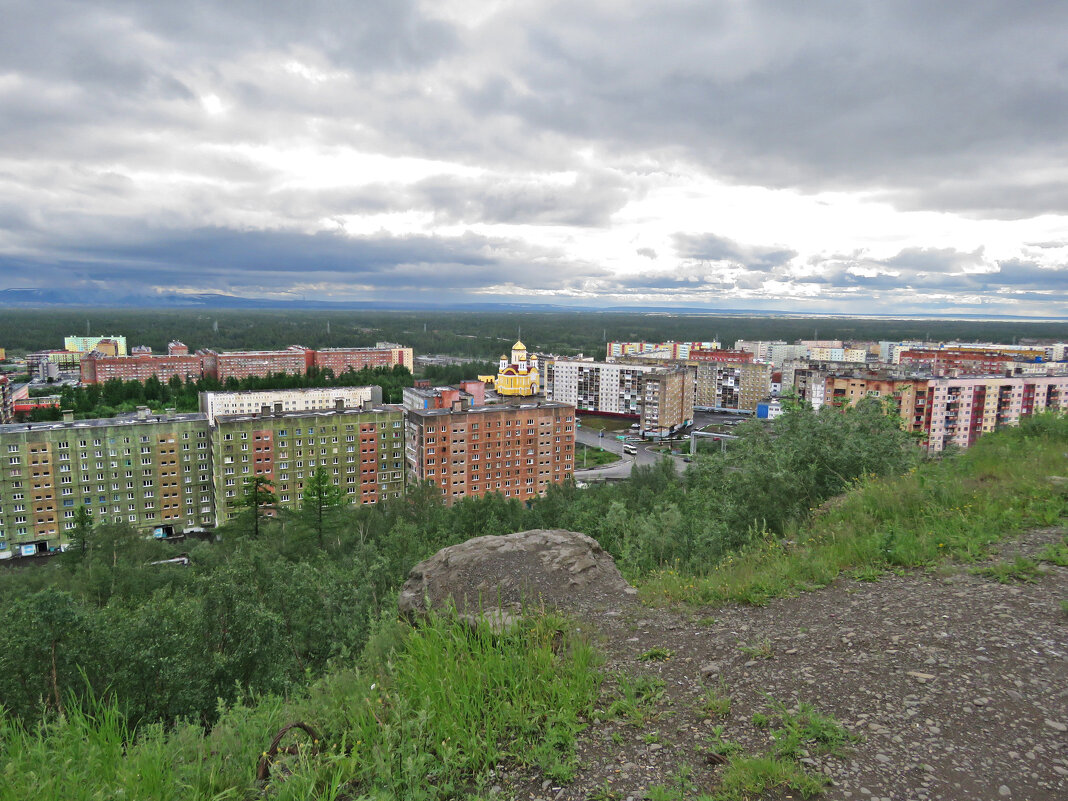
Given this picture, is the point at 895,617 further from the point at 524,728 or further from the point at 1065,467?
the point at 1065,467

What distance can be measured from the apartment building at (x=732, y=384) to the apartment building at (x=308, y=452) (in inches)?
2555

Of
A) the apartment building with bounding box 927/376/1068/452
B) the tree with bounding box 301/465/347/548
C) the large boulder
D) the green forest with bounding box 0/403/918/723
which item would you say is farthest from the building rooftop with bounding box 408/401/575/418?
the apartment building with bounding box 927/376/1068/452

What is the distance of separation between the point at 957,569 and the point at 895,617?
4.24 ft

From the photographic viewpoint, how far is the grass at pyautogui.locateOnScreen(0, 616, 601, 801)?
11.3 feet

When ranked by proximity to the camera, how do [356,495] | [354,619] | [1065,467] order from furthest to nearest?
[356,495], [354,619], [1065,467]

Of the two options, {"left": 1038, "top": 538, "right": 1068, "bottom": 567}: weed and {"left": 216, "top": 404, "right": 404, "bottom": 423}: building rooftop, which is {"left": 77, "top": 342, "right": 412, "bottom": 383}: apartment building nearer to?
{"left": 216, "top": 404, "right": 404, "bottom": 423}: building rooftop

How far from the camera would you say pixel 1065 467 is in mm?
7785

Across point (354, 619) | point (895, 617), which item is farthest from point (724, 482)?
point (354, 619)

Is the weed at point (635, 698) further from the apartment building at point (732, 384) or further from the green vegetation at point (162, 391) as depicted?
the apartment building at point (732, 384)

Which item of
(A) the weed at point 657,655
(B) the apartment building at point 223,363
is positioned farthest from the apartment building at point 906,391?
(B) the apartment building at point 223,363

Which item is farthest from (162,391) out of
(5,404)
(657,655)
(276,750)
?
(657,655)

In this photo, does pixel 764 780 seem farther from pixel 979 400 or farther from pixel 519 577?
pixel 979 400

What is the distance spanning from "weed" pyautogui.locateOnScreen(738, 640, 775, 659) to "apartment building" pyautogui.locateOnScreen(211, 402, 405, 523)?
35017 millimetres

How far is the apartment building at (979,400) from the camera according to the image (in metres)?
54.7
